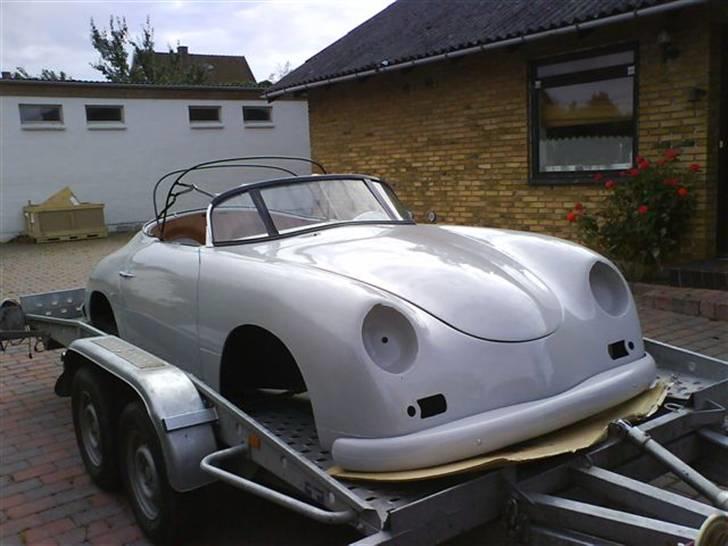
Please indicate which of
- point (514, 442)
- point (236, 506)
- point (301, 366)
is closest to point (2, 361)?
point (236, 506)

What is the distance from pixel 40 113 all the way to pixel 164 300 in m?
18.4

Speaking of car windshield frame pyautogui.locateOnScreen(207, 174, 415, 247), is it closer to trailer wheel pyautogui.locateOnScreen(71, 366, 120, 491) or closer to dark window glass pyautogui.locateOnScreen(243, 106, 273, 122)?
trailer wheel pyautogui.locateOnScreen(71, 366, 120, 491)

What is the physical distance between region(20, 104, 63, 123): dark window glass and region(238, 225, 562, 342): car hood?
18.7 meters

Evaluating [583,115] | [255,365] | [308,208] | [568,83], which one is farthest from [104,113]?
[255,365]

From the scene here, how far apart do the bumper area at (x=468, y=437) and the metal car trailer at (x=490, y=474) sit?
0.24ft

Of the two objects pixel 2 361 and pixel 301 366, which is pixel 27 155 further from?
pixel 301 366

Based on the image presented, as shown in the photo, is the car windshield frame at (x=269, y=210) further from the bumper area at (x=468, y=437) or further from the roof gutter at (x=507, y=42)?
the roof gutter at (x=507, y=42)

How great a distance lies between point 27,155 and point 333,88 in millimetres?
11215

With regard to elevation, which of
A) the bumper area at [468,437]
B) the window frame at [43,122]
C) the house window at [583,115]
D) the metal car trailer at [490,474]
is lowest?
the metal car trailer at [490,474]

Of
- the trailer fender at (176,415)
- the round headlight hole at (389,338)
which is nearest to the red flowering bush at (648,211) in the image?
the round headlight hole at (389,338)

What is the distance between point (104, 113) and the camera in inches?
805

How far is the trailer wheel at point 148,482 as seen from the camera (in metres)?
2.87

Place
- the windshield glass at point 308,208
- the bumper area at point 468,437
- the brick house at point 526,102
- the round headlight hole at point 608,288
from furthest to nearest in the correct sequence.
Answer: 1. the brick house at point 526,102
2. the windshield glass at point 308,208
3. the round headlight hole at point 608,288
4. the bumper area at point 468,437

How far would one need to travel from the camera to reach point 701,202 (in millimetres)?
7219
